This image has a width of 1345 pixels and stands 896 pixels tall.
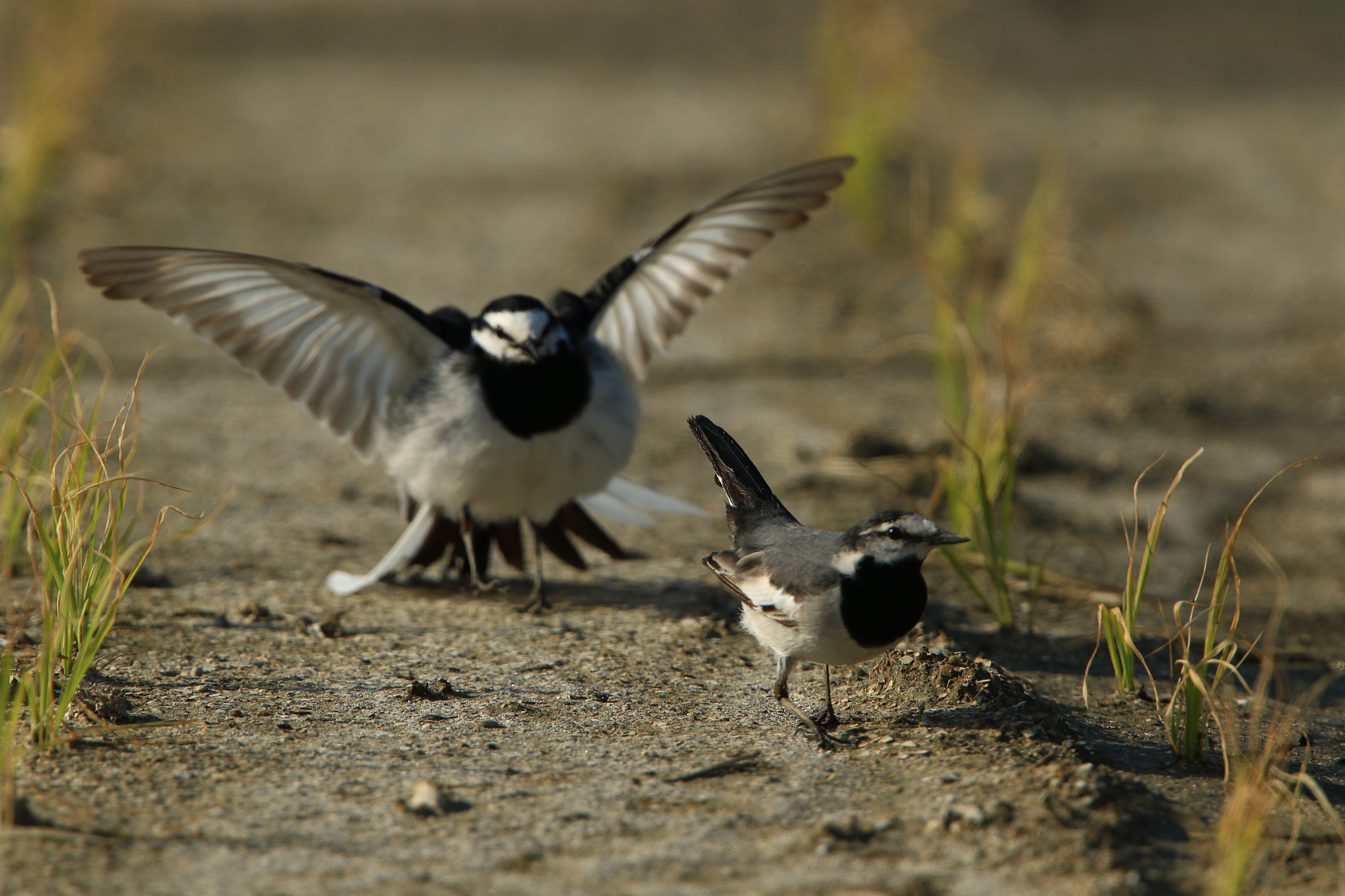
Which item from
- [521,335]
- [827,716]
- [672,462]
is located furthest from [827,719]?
[672,462]

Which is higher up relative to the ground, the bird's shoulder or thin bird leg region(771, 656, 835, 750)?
the bird's shoulder

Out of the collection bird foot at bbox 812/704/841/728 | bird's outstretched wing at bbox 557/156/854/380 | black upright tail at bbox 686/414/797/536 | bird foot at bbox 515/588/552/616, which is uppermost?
bird's outstretched wing at bbox 557/156/854/380

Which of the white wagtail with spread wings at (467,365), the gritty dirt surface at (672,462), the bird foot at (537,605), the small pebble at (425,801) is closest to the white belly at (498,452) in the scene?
the white wagtail with spread wings at (467,365)

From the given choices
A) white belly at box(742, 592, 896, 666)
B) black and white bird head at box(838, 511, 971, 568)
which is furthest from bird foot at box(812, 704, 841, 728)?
black and white bird head at box(838, 511, 971, 568)

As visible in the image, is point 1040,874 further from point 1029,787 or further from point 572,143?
point 572,143

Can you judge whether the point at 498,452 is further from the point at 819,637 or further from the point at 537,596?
the point at 819,637

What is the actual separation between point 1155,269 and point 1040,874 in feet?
20.6

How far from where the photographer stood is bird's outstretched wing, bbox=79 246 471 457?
12.9ft

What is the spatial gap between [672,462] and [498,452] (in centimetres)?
165

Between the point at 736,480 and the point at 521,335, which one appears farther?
the point at 521,335

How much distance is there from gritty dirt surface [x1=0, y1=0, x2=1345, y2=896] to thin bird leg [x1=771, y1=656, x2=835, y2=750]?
0.23 feet

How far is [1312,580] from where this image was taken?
4.74 meters

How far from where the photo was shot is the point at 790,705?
3326 millimetres

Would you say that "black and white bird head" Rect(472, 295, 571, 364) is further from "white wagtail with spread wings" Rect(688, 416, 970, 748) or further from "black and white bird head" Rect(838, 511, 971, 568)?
"black and white bird head" Rect(838, 511, 971, 568)
